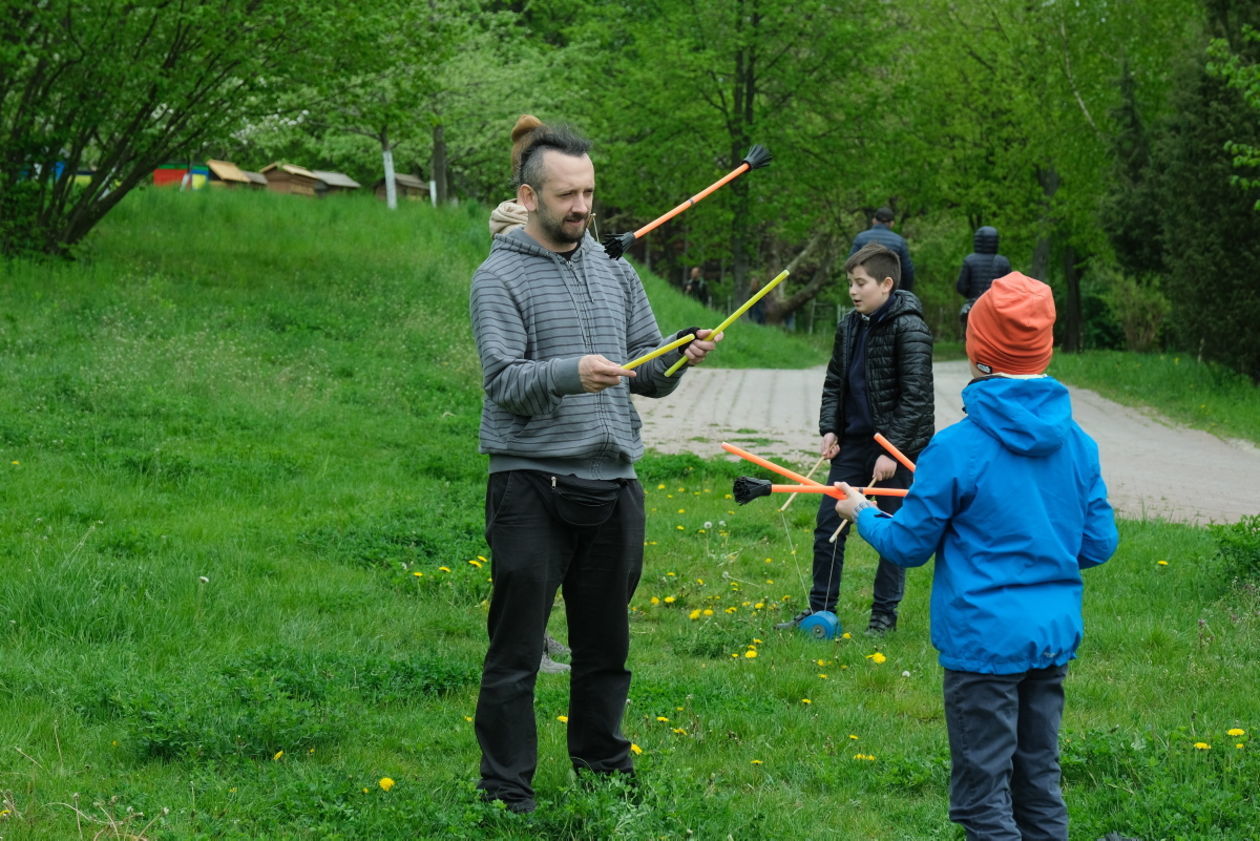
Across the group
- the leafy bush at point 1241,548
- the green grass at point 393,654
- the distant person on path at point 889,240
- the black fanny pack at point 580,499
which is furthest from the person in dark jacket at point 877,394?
the distant person on path at point 889,240

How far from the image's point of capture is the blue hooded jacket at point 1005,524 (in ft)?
11.4

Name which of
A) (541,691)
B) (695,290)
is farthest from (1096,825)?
(695,290)

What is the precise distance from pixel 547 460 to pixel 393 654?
2266 millimetres

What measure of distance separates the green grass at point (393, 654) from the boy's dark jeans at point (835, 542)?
0.93 ft

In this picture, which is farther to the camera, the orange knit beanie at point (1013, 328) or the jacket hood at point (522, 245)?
the jacket hood at point (522, 245)

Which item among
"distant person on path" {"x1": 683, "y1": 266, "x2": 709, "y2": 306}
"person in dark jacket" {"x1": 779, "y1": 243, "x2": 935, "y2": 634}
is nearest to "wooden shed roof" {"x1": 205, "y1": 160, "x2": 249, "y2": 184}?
"distant person on path" {"x1": 683, "y1": 266, "x2": 709, "y2": 306}

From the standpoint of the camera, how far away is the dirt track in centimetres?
1042

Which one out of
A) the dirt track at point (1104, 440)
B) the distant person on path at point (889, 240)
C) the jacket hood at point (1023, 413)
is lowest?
the dirt track at point (1104, 440)

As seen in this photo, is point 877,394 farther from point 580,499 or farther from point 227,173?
point 227,173

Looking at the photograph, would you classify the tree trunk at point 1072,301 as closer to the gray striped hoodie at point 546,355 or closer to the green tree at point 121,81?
the green tree at point 121,81

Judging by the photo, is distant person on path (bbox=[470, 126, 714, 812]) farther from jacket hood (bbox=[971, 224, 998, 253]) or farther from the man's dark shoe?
jacket hood (bbox=[971, 224, 998, 253])

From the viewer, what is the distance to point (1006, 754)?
11.6ft

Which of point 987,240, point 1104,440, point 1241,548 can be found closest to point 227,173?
point 987,240

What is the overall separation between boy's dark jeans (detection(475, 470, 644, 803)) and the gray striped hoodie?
0.11 metres
